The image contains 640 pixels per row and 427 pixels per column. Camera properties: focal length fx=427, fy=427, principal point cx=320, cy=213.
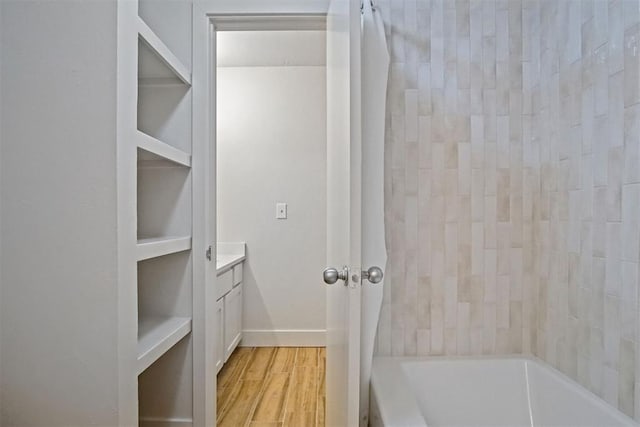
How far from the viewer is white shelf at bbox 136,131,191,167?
1414mm

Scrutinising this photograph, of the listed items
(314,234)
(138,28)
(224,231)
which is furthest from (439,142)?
(224,231)

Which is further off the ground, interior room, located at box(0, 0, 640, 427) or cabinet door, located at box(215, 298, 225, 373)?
interior room, located at box(0, 0, 640, 427)

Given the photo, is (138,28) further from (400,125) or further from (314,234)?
(314,234)

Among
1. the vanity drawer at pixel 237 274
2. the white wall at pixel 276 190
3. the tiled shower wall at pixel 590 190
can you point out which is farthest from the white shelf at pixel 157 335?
the white wall at pixel 276 190

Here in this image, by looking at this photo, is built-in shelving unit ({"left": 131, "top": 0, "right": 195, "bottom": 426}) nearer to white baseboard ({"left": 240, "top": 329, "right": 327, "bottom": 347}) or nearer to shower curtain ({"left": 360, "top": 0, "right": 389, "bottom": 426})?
shower curtain ({"left": 360, "top": 0, "right": 389, "bottom": 426})

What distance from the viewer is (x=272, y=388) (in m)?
2.67

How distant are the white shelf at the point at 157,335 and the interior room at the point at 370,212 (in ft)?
0.04

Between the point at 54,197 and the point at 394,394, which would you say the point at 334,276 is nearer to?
the point at 394,394

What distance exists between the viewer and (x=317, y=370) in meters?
2.96

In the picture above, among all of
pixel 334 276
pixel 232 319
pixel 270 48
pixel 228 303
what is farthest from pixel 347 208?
pixel 270 48

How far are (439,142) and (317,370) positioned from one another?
6.31 ft

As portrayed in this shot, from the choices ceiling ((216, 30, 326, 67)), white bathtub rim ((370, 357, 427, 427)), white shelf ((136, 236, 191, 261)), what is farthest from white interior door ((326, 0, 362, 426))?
ceiling ((216, 30, 326, 67))

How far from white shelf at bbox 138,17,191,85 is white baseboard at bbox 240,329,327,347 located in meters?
2.25

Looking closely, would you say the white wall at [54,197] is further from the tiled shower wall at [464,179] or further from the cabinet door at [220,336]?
the cabinet door at [220,336]
